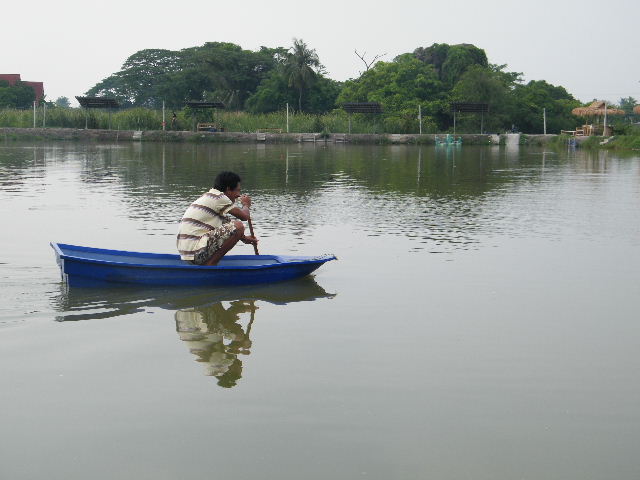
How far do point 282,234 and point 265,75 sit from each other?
5523 cm

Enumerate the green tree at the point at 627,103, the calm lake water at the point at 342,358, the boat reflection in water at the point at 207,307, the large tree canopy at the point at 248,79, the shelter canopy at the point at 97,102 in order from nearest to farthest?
1. the calm lake water at the point at 342,358
2. the boat reflection in water at the point at 207,307
3. the shelter canopy at the point at 97,102
4. the large tree canopy at the point at 248,79
5. the green tree at the point at 627,103

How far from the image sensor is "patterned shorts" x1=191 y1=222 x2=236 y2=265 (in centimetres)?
810

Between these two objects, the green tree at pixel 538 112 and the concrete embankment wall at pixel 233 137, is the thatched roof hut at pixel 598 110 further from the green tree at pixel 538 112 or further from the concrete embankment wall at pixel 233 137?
the green tree at pixel 538 112

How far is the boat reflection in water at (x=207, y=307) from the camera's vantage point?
6332mm

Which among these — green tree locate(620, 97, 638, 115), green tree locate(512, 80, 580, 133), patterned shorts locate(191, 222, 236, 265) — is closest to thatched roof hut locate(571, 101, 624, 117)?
green tree locate(512, 80, 580, 133)

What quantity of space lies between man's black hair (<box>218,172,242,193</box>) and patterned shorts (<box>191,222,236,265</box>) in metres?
0.45

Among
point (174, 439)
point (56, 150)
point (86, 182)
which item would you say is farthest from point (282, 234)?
point (56, 150)

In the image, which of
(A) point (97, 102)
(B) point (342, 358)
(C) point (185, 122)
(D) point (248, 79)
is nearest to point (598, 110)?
(C) point (185, 122)

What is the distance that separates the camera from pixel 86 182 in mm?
19500

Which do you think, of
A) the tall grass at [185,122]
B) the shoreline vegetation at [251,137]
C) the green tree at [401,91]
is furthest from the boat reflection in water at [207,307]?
the green tree at [401,91]

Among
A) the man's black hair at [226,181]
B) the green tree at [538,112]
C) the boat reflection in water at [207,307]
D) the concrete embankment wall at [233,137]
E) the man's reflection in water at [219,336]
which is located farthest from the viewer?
the green tree at [538,112]

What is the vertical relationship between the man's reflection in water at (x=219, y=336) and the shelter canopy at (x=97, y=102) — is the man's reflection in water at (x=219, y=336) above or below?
below

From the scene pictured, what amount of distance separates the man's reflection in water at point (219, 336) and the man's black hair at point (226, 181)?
4.20 ft

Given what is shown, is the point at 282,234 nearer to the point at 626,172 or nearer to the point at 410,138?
the point at 626,172
